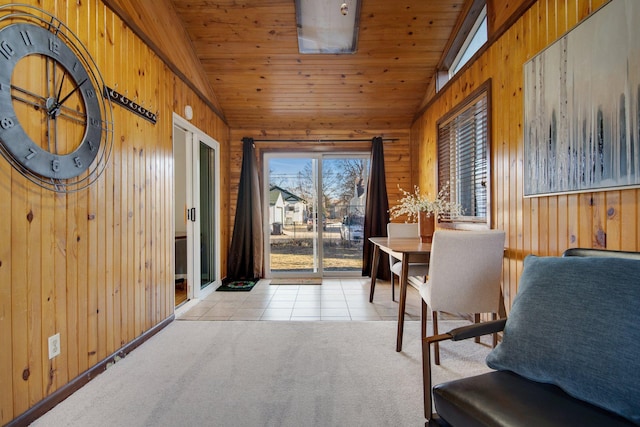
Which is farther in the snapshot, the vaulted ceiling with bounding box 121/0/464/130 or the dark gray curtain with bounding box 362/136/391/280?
the dark gray curtain with bounding box 362/136/391/280

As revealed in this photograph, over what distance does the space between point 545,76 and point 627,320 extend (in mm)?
1579

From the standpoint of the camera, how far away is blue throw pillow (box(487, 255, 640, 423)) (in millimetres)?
914

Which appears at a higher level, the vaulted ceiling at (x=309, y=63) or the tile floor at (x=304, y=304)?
the vaulted ceiling at (x=309, y=63)

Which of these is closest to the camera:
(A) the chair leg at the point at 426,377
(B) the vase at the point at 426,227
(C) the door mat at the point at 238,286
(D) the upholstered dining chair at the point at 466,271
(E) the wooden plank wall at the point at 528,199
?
(A) the chair leg at the point at 426,377

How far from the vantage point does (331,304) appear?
11.1 feet

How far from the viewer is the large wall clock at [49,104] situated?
54.5 inches

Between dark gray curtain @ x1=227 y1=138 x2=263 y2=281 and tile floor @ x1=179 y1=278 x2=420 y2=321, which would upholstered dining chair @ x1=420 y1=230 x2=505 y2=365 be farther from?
dark gray curtain @ x1=227 y1=138 x2=263 y2=281

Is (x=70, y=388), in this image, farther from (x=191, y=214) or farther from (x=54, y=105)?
(x=191, y=214)

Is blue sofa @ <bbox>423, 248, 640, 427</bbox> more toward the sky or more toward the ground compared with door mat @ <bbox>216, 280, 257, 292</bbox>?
more toward the sky

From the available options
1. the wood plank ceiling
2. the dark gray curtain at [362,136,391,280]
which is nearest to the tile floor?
the dark gray curtain at [362,136,391,280]

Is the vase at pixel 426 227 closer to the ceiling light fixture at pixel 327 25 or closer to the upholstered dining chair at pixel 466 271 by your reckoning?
the upholstered dining chair at pixel 466 271

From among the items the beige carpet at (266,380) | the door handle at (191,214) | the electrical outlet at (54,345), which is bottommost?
the beige carpet at (266,380)

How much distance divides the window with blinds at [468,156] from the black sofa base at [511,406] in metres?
1.83

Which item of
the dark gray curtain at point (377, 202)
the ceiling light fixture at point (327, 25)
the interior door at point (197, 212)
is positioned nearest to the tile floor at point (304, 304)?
the interior door at point (197, 212)
